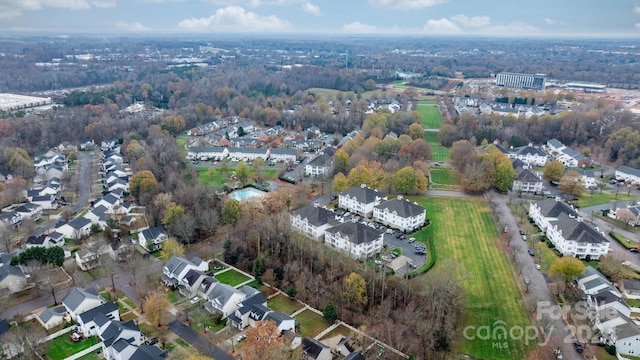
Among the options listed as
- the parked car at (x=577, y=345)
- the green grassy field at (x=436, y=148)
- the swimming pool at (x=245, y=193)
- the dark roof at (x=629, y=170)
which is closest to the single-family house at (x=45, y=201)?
the swimming pool at (x=245, y=193)

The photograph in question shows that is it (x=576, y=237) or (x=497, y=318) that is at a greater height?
(x=576, y=237)

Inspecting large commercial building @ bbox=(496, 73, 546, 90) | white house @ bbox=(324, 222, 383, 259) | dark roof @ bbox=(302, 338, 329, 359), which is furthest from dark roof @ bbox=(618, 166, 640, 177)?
large commercial building @ bbox=(496, 73, 546, 90)

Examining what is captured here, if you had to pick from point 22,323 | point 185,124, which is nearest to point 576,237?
point 22,323

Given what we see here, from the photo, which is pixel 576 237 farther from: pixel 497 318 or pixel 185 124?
pixel 185 124

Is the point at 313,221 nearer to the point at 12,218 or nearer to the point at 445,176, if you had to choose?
the point at 445,176

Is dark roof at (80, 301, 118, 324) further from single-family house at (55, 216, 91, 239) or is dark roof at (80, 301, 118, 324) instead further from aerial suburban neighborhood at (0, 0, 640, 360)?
single-family house at (55, 216, 91, 239)

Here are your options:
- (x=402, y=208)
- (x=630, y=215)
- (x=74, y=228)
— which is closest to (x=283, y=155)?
(x=402, y=208)
